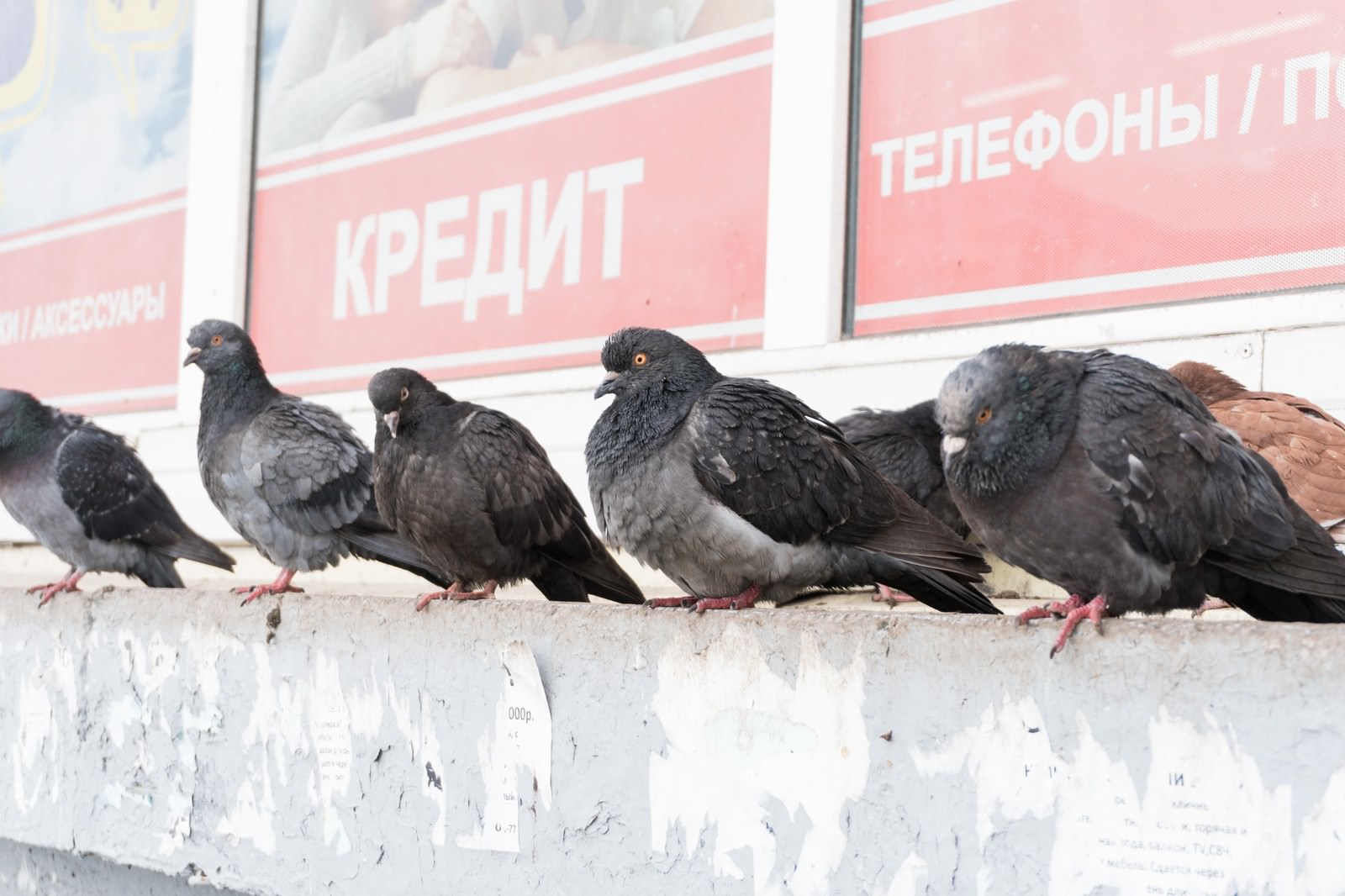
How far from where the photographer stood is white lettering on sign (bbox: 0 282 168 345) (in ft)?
27.5

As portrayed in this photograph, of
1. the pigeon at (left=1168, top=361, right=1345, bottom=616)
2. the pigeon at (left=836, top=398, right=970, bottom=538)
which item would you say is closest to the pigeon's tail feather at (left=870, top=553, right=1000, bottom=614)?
the pigeon at (left=1168, top=361, right=1345, bottom=616)

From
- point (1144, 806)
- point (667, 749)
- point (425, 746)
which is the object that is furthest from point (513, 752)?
point (1144, 806)

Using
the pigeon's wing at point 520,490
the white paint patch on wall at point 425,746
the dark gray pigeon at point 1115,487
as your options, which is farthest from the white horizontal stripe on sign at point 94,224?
the dark gray pigeon at point 1115,487

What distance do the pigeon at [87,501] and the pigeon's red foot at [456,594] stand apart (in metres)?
1.88

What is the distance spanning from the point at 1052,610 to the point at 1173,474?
0.42 metres

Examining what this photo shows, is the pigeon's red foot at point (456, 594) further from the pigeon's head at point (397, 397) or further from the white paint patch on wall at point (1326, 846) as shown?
the white paint patch on wall at point (1326, 846)

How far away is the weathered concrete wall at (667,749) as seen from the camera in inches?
93.0

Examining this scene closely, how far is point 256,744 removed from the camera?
4199 mm

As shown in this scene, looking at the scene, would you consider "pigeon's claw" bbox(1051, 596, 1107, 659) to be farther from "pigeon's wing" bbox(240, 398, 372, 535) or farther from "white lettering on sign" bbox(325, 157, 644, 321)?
"white lettering on sign" bbox(325, 157, 644, 321)

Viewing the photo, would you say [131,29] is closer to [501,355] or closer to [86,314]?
[86,314]

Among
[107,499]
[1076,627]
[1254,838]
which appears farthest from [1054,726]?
[107,499]

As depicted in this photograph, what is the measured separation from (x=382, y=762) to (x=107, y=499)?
2.61 m

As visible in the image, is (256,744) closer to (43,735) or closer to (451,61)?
(43,735)

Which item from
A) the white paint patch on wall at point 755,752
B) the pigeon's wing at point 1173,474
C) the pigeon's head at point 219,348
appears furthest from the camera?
the pigeon's head at point 219,348
